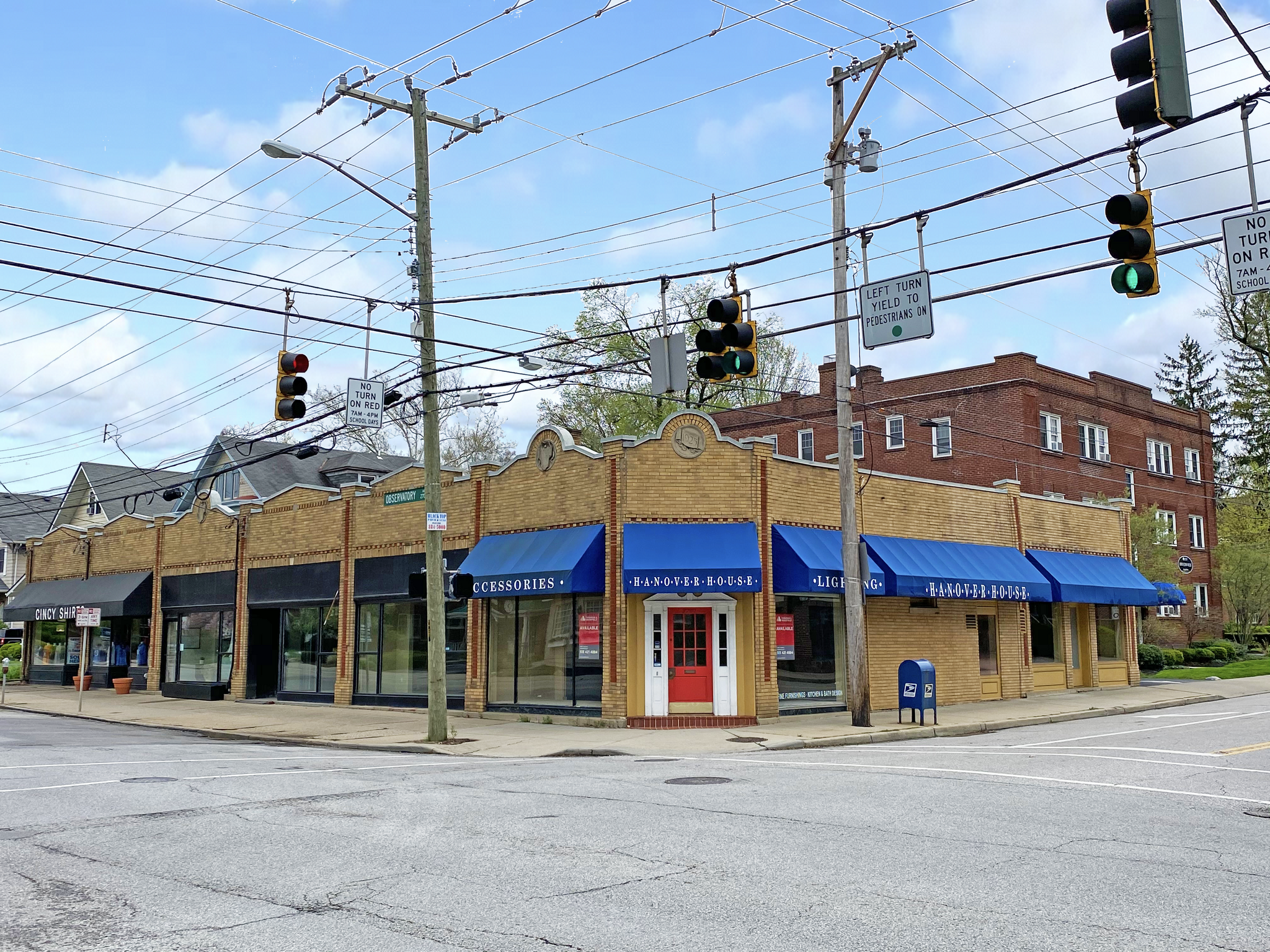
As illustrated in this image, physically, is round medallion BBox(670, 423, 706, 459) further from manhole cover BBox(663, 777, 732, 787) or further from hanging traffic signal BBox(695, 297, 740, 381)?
manhole cover BBox(663, 777, 732, 787)

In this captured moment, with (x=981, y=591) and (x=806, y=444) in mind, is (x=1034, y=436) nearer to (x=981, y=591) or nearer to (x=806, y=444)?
(x=806, y=444)

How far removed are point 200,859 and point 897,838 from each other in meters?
5.64

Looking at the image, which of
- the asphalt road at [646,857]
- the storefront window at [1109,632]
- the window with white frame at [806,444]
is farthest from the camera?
the window with white frame at [806,444]

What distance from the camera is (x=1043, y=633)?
1183 inches

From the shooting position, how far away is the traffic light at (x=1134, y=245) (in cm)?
1037

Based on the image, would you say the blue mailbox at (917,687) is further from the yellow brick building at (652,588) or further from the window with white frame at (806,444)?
the window with white frame at (806,444)

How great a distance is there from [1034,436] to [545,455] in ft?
81.1

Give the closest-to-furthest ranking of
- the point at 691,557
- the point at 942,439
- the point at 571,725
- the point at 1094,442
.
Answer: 1. the point at 691,557
2. the point at 571,725
3. the point at 942,439
4. the point at 1094,442

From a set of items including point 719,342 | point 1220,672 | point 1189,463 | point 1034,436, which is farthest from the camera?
point 1189,463

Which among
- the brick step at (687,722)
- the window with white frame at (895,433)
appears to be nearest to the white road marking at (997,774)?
the brick step at (687,722)

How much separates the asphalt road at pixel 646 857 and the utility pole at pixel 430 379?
14.3 feet

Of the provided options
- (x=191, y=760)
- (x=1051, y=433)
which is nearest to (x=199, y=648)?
(x=191, y=760)

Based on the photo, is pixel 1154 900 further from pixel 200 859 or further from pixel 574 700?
Result: pixel 574 700

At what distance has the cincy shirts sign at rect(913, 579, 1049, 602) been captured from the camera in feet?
79.1
